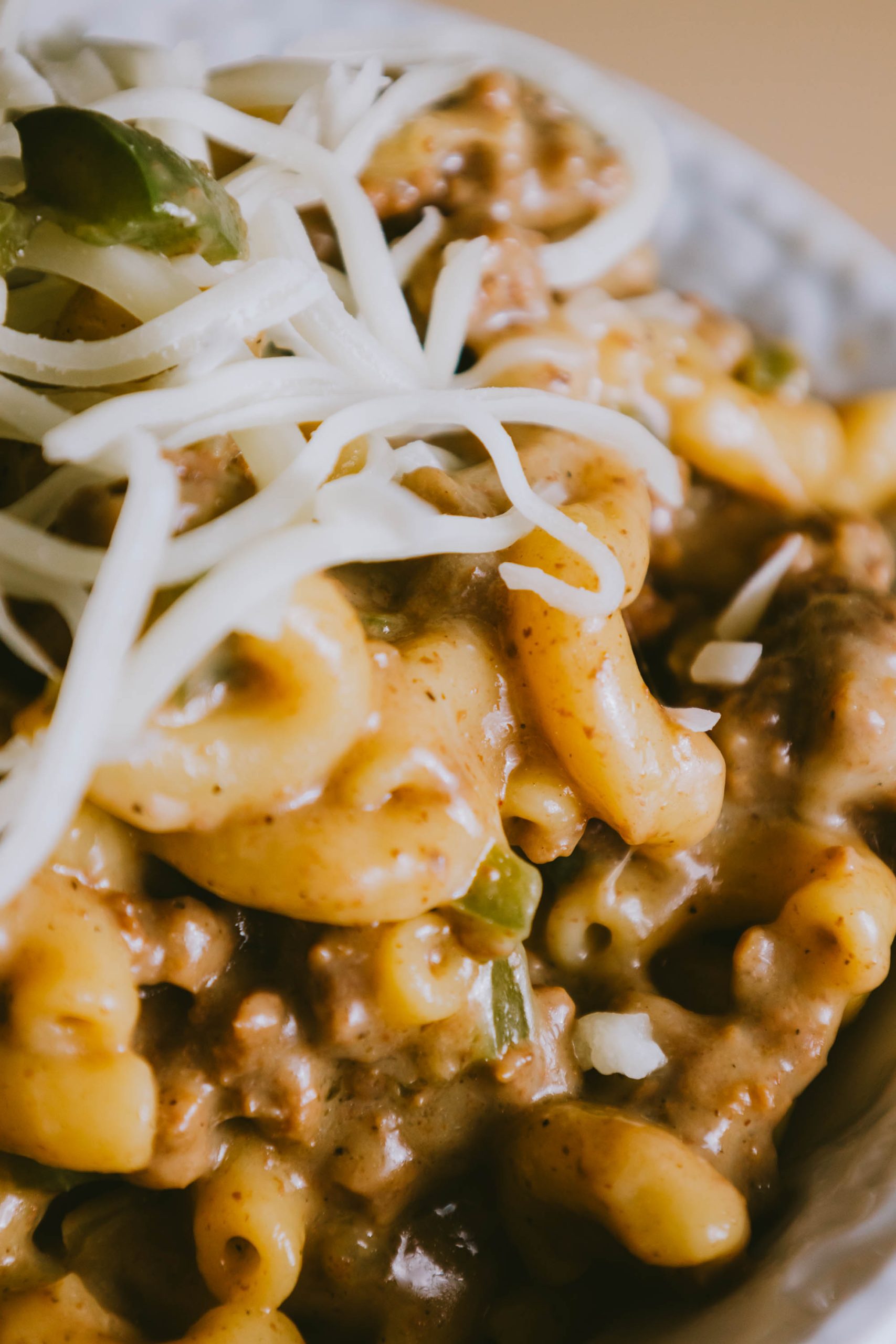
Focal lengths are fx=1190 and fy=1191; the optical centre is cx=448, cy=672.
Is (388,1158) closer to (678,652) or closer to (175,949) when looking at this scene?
(175,949)

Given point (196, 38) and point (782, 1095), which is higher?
point (196, 38)

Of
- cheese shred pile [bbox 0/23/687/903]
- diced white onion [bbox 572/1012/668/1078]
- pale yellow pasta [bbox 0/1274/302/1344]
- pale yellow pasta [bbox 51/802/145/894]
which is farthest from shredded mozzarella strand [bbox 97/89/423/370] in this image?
pale yellow pasta [bbox 0/1274/302/1344]

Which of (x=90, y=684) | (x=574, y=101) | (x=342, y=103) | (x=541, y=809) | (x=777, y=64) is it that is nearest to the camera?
(x=90, y=684)

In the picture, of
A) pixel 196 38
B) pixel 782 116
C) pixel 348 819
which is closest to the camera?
pixel 348 819

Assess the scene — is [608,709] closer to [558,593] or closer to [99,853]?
[558,593]

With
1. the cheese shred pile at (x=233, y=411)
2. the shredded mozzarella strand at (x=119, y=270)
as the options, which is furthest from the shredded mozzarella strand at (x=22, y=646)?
the shredded mozzarella strand at (x=119, y=270)

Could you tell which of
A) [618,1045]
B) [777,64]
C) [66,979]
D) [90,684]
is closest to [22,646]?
[90,684]

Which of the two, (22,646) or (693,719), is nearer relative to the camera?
(22,646)

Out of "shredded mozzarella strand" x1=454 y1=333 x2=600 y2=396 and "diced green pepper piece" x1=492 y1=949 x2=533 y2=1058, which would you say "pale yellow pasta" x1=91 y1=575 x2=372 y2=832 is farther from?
"shredded mozzarella strand" x1=454 y1=333 x2=600 y2=396

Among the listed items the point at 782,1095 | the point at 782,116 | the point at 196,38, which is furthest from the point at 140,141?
the point at 782,116
